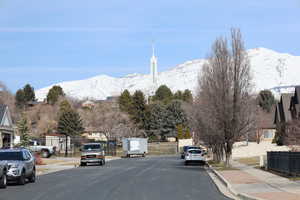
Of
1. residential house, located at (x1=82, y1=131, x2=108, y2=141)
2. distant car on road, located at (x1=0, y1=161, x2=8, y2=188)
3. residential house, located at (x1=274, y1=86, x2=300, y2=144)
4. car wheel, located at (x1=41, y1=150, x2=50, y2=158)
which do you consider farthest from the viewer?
residential house, located at (x1=82, y1=131, x2=108, y2=141)

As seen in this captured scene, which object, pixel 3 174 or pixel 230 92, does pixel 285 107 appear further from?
pixel 3 174

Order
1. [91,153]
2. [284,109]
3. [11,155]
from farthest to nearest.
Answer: [284,109], [91,153], [11,155]

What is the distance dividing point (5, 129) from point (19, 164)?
92.7ft

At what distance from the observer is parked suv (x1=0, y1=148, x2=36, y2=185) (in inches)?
1000

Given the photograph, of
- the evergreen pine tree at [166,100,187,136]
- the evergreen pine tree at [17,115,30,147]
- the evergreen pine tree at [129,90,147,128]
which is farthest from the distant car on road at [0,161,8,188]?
the evergreen pine tree at [166,100,187,136]

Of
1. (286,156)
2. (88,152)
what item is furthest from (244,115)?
(88,152)

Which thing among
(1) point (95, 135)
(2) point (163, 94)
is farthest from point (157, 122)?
(2) point (163, 94)

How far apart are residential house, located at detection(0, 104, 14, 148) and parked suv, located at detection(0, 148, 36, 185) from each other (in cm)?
2470

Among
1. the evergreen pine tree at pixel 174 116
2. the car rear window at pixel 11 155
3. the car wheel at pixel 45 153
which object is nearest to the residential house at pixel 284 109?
the car wheel at pixel 45 153

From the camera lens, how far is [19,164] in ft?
84.7

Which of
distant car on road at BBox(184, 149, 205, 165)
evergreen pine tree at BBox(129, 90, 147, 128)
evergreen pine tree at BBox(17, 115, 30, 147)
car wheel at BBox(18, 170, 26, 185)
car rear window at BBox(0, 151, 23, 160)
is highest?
evergreen pine tree at BBox(129, 90, 147, 128)

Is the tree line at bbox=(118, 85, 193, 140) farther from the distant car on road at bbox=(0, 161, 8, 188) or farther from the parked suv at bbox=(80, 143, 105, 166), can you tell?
the distant car on road at bbox=(0, 161, 8, 188)

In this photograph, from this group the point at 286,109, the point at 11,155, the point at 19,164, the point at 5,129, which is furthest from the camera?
the point at 286,109

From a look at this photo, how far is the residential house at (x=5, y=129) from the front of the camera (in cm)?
5244
